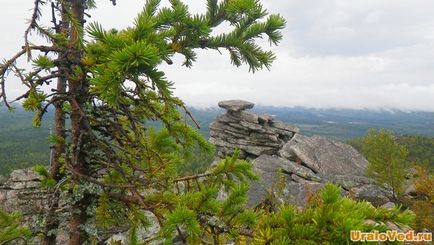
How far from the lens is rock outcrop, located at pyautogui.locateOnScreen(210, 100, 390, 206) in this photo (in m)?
26.2

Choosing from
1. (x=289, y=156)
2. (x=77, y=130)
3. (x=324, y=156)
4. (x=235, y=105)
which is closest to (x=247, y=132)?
(x=235, y=105)

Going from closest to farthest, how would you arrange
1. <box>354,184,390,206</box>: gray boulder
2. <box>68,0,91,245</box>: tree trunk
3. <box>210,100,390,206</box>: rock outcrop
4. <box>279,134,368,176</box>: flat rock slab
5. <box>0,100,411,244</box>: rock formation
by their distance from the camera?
<box>68,0,91,245</box>: tree trunk < <box>0,100,411,244</box>: rock formation < <box>210,100,390,206</box>: rock outcrop < <box>354,184,390,206</box>: gray boulder < <box>279,134,368,176</box>: flat rock slab

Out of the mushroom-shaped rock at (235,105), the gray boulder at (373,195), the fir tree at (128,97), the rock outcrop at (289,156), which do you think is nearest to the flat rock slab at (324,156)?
the rock outcrop at (289,156)


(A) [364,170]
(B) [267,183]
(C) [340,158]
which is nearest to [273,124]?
(C) [340,158]

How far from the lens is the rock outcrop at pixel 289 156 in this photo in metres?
26.2

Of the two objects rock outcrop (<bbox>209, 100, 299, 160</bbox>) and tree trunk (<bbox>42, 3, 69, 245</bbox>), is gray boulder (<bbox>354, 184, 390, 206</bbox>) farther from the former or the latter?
tree trunk (<bbox>42, 3, 69, 245</bbox>)

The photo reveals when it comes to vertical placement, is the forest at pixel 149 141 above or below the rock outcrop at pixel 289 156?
above

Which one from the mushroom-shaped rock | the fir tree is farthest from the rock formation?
the fir tree

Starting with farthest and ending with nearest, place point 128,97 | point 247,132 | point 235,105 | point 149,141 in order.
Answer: point 247,132 → point 235,105 → point 149,141 → point 128,97

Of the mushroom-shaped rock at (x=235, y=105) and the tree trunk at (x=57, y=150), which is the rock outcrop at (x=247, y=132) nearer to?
the mushroom-shaped rock at (x=235, y=105)

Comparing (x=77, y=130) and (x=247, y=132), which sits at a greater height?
(x=77, y=130)

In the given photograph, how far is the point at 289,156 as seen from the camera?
109 feet

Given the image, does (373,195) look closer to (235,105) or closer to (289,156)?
(289,156)

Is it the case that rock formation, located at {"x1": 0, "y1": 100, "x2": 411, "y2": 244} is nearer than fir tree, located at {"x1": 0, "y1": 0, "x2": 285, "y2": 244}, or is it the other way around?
fir tree, located at {"x1": 0, "y1": 0, "x2": 285, "y2": 244}
